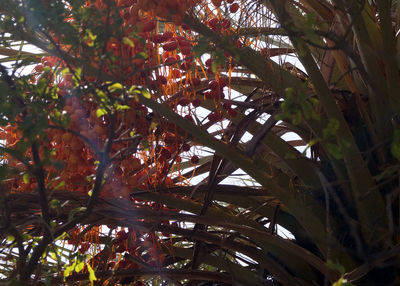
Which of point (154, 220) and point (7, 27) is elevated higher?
point (7, 27)

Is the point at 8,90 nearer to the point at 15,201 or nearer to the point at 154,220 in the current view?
the point at 15,201

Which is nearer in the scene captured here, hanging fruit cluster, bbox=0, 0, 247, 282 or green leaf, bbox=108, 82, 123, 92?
green leaf, bbox=108, 82, 123, 92

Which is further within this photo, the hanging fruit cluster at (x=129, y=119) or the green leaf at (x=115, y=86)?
the hanging fruit cluster at (x=129, y=119)

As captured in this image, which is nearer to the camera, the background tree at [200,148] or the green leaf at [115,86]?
the green leaf at [115,86]

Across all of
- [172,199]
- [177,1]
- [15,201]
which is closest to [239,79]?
[172,199]

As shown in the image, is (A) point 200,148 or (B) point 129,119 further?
(A) point 200,148

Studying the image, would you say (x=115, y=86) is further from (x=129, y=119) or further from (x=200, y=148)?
(x=200, y=148)

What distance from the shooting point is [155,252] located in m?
1.76

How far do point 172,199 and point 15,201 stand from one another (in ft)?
1.40

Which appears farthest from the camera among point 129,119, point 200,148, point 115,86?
point 200,148

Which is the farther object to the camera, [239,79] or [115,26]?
[239,79]

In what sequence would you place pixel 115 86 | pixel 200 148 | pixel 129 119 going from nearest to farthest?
pixel 115 86, pixel 129 119, pixel 200 148

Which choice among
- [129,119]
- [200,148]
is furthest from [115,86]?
[200,148]

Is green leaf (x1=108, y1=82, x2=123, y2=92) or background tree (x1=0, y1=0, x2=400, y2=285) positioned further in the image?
background tree (x1=0, y1=0, x2=400, y2=285)
